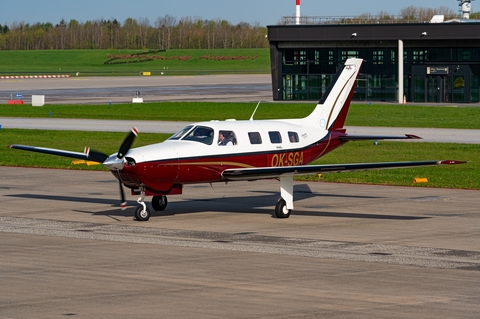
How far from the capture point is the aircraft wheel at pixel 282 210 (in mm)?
22078

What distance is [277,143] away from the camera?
23156 mm

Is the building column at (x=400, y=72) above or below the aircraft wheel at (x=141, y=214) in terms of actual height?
above

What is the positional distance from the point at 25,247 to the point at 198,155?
525 cm

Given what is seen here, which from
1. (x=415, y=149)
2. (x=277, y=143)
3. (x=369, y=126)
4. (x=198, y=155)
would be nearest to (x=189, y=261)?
(x=198, y=155)

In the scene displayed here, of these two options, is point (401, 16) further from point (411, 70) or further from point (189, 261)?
point (189, 261)

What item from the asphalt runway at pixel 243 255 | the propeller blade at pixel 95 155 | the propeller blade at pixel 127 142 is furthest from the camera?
the propeller blade at pixel 95 155

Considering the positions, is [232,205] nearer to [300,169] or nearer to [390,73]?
[300,169]

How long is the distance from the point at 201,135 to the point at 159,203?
2.56 meters

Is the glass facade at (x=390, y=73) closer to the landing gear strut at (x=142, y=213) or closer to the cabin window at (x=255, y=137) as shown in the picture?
the cabin window at (x=255, y=137)

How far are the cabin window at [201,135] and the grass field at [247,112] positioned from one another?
112ft

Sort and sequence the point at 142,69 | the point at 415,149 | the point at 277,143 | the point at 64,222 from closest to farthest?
the point at 64,222 → the point at 277,143 → the point at 415,149 → the point at 142,69

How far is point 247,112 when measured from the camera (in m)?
66.8

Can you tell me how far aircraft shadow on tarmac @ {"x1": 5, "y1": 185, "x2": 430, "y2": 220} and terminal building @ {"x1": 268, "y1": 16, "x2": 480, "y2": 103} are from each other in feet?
164

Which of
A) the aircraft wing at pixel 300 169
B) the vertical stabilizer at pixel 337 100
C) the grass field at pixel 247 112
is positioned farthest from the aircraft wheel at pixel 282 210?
the grass field at pixel 247 112
